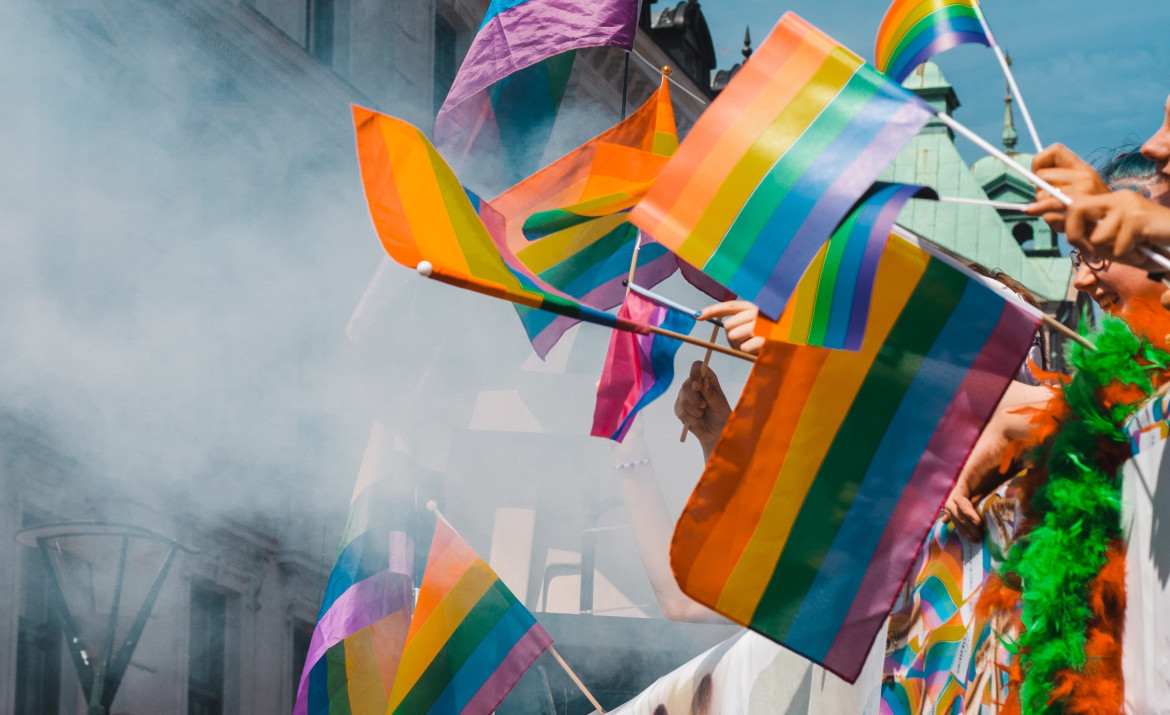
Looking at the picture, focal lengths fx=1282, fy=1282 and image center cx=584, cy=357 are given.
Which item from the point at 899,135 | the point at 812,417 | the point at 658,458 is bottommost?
the point at 812,417

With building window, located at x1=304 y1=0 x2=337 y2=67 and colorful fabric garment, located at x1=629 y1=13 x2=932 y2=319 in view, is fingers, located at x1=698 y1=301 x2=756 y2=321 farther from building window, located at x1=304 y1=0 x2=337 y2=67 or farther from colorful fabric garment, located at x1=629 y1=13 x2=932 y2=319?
building window, located at x1=304 y1=0 x2=337 y2=67

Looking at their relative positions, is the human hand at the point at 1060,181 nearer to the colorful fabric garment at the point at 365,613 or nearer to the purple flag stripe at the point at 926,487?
the purple flag stripe at the point at 926,487

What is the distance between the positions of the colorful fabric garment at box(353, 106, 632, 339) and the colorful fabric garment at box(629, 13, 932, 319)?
0.33 metres

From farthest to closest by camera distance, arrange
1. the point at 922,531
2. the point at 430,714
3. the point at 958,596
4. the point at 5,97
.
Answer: the point at 5,97 < the point at 430,714 < the point at 958,596 < the point at 922,531

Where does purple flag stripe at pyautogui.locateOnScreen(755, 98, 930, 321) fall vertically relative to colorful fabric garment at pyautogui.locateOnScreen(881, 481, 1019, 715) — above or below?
above

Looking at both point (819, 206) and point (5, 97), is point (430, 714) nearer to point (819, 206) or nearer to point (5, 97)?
point (819, 206)

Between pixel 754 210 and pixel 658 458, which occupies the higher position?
pixel 658 458

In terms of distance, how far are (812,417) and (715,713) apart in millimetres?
1241

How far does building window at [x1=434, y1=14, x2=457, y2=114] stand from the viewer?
1163 cm

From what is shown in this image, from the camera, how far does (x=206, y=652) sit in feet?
28.1

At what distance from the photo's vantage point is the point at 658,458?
7328mm

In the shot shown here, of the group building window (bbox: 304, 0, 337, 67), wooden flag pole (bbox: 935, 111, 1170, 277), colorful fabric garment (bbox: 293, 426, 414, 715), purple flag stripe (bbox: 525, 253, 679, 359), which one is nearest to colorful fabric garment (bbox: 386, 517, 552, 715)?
colorful fabric garment (bbox: 293, 426, 414, 715)

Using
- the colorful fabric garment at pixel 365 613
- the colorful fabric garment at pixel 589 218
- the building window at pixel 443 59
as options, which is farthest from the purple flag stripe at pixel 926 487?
the building window at pixel 443 59

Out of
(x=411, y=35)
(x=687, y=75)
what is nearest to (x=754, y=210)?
(x=411, y=35)
